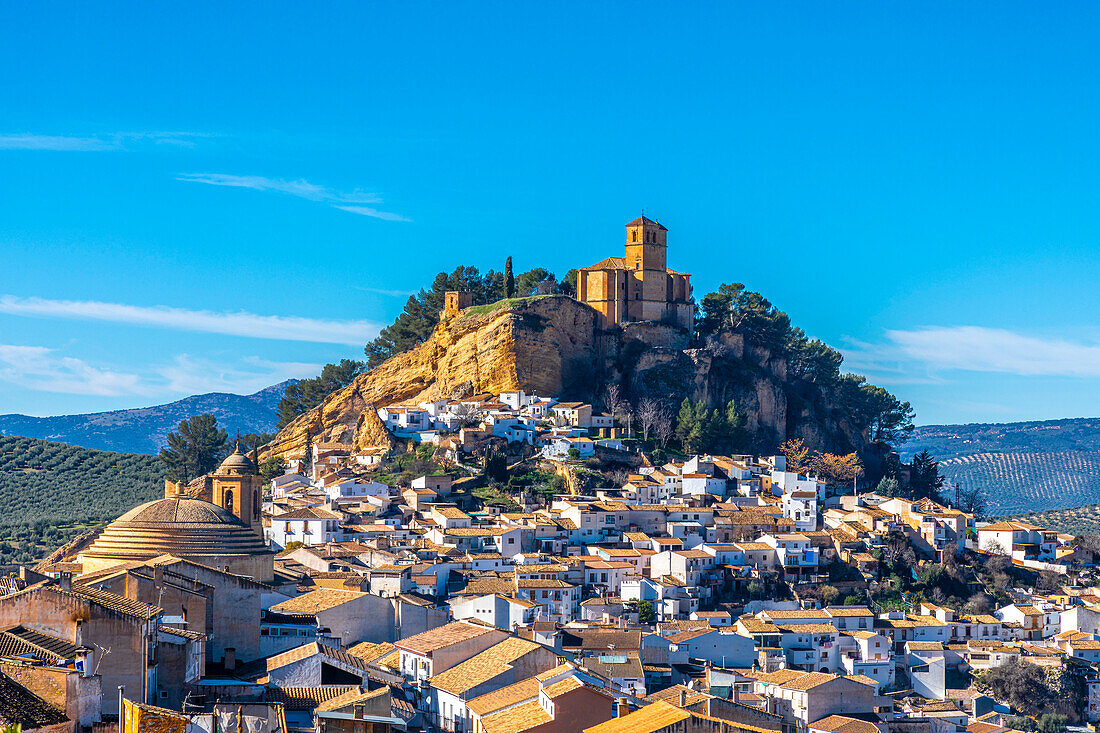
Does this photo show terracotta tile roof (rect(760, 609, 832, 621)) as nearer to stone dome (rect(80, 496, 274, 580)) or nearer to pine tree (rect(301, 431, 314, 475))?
stone dome (rect(80, 496, 274, 580))

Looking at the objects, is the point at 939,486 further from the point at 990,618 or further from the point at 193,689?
the point at 193,689

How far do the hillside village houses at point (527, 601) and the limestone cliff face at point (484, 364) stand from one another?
61.1 inches

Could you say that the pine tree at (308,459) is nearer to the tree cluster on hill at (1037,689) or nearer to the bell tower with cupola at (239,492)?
the bell tower with cupola at (239,492)

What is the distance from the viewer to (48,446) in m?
92.1

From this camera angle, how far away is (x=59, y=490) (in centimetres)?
8256

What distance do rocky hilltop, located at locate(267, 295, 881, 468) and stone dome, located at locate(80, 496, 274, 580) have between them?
1419 inches

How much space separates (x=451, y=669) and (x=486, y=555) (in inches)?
935

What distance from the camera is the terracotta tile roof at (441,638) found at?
1356 inches

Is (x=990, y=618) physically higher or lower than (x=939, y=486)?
lower

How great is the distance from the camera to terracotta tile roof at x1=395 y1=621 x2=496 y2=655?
3444 centimetres

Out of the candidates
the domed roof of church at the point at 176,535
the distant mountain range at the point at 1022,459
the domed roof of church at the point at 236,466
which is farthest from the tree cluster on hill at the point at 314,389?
the distant mountain range at the point at 1022,459

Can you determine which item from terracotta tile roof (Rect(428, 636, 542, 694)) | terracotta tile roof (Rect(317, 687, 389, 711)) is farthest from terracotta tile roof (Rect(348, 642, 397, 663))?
terracotta tile roof (Rect(317, 687, 389, 711))

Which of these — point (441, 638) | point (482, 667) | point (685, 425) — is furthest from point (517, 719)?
point (685, 425)

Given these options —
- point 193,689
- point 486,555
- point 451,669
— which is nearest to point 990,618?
point 486,555
